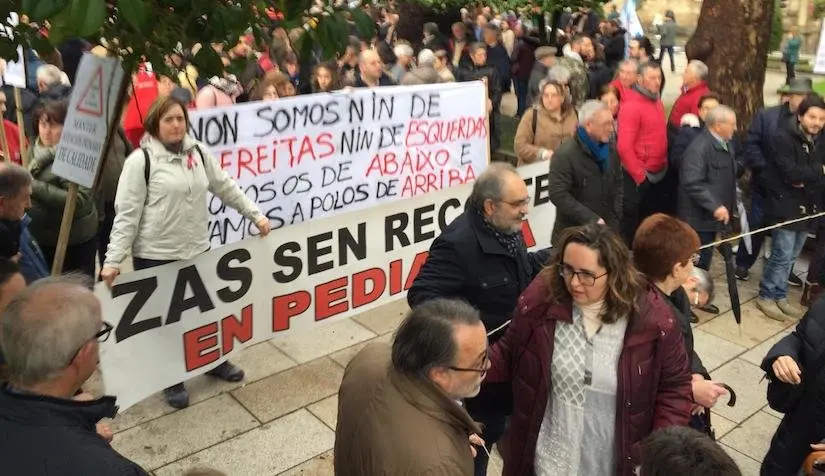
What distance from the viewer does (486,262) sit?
3.45 meters

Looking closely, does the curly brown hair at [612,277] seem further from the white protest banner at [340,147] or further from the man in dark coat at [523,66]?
the man in dark coat at [523,66]

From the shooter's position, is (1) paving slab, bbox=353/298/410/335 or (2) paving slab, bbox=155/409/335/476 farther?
(1) paving slab, bbox=353/298/410/335

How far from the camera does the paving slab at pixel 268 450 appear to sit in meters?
4.09

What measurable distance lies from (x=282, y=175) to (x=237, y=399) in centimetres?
149

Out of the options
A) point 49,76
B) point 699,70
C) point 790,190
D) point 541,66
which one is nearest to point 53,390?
point 790,190

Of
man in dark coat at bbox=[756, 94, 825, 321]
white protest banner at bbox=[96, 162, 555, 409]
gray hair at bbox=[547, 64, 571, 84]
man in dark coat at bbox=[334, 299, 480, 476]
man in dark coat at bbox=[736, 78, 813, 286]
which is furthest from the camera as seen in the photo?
gray hair at bbox=[547, 64, 571, 84]

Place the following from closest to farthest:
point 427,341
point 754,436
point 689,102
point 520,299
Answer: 1. point 427,341
2. point 520,299
3. point 754,436
4. point 689,102

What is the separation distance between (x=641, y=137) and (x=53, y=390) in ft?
17.8

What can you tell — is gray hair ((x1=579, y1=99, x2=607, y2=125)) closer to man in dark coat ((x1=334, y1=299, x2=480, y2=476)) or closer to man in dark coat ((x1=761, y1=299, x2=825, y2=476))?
man in dark coat ((x1=761, y1=299, x2=825, y2=476))

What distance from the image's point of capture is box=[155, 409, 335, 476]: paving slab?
161 inches

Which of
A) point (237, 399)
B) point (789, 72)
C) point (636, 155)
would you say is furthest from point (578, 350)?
point (789, 72)

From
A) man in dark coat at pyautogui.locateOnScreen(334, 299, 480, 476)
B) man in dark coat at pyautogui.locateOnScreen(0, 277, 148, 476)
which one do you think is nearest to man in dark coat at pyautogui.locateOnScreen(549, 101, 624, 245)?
man in dark coat at pyautogui.locateOnScreen(334, 299, 480, 476)

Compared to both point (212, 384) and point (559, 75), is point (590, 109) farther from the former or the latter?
point (212, 384)

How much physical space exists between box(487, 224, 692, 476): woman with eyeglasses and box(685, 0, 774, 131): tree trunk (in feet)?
24.3
